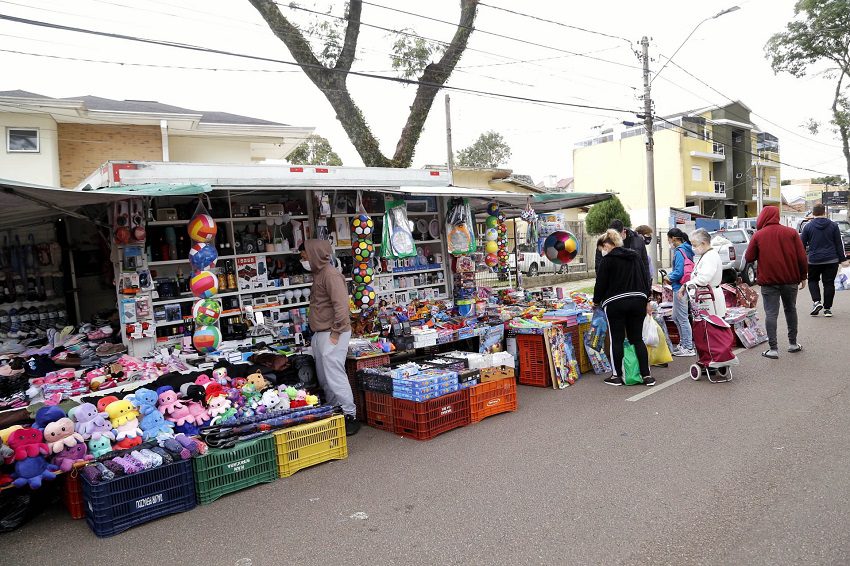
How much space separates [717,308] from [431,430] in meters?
4.19

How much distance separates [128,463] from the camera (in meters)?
4.34

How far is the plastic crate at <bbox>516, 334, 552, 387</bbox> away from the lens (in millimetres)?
→ 7742

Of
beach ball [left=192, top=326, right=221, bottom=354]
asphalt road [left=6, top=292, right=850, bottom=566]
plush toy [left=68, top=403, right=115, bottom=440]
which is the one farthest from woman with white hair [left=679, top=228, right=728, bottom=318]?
plush toy [left=68, top=403, right=115, bottom=440]

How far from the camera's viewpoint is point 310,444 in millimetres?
5273

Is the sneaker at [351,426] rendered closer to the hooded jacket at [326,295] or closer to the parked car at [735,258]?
the hooded jacket at [326,295]

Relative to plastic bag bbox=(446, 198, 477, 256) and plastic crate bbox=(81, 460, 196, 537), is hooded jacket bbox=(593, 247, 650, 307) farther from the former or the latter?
plastic crate bbox=(81, 460, 196, 537)

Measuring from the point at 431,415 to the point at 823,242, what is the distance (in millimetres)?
8842

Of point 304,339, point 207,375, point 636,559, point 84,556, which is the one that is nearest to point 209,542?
point 84,556

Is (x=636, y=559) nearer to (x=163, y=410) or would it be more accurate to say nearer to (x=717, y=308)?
(x=163, y=410)

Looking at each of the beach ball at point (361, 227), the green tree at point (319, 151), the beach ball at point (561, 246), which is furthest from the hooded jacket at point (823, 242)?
the green tree at point (319, 151)

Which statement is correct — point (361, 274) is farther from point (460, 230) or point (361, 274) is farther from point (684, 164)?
point (684, 164)

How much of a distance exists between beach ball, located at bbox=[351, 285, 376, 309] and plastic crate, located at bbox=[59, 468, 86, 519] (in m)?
4.19

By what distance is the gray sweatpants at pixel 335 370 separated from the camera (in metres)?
6.12

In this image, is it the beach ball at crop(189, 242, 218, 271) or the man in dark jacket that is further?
the man in dark jacket
